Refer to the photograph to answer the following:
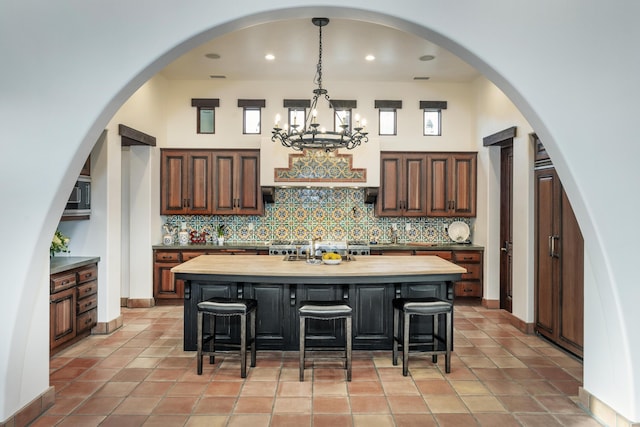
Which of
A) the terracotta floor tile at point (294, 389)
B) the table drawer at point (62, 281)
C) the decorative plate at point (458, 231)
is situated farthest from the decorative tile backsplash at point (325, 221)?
the terracotta floor tile at point (294, 389)

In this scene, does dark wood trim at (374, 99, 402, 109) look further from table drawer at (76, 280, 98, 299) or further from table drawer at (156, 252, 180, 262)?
table drawer at (76, 280, 98, 299)

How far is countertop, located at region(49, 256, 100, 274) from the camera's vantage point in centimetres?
451

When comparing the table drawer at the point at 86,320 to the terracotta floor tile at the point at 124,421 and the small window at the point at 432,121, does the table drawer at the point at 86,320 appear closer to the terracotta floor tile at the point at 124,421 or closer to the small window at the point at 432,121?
the terracotta floor tile at the point at 124,421

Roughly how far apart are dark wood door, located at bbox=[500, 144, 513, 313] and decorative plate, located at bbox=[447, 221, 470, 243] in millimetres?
704

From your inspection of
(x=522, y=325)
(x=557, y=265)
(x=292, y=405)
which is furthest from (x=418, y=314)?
(x=522, y=325)

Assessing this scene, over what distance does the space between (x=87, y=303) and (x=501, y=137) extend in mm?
5644

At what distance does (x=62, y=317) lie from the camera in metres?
4.62

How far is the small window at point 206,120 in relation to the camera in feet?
24.4

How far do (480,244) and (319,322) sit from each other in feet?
12.0

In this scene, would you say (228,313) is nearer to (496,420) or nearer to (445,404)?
(445,404)
